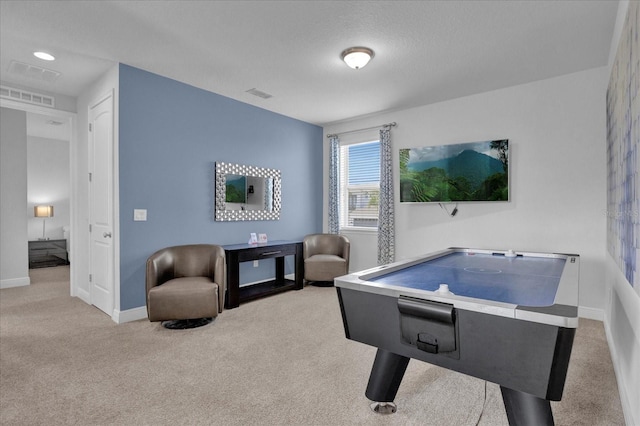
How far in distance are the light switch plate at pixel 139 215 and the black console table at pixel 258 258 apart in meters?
0.98

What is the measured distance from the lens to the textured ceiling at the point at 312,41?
2.53 meters

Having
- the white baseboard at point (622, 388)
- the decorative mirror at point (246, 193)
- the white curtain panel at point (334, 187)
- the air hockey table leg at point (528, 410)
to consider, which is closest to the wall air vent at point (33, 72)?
the decorative mirror at point (246, 193)

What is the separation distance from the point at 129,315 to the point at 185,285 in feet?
2.79

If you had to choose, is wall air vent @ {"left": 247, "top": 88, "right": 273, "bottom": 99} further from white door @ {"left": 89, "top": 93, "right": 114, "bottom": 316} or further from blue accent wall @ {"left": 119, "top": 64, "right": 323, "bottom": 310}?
white door @ {"left": 89, "top": 93, "right": 114, "bottom": 316}

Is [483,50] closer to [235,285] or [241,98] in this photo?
[241,98]

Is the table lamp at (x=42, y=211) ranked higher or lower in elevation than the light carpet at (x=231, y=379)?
Result: higher

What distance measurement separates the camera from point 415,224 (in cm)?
486

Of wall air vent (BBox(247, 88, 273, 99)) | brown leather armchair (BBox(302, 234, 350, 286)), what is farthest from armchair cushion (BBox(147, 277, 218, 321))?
wall air vent (BBox(247, 88, 273, 99))

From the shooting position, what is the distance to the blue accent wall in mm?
3557

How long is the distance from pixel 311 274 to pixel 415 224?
1.71 m

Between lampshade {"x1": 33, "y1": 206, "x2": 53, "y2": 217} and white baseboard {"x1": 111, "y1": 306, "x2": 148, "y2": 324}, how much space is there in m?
5.00

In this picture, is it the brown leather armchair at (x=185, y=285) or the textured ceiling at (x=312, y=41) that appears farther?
the brown leather armchair at (x=185, y=285)

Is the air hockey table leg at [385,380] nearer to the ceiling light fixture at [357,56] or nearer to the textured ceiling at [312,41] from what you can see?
the textured ceiling at [312,41]

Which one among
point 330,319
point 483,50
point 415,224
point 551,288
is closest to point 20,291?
point 330,319
